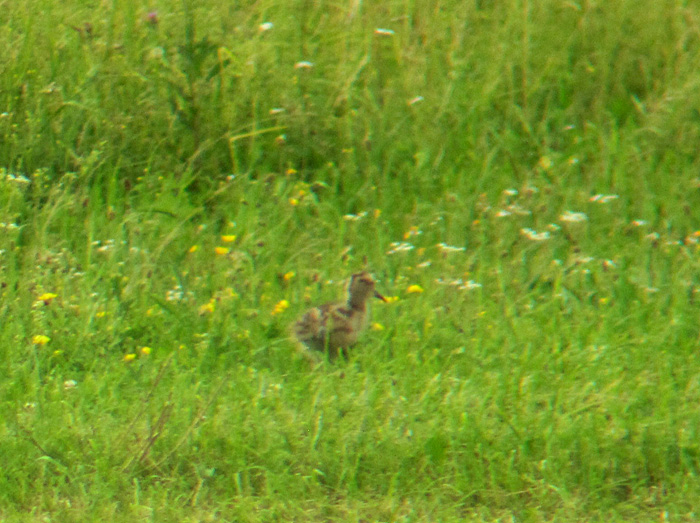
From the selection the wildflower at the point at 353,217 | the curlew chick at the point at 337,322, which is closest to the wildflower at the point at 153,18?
the wildflower at the point at 353,217

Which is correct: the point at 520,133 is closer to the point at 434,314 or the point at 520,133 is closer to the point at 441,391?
the point at 434,314

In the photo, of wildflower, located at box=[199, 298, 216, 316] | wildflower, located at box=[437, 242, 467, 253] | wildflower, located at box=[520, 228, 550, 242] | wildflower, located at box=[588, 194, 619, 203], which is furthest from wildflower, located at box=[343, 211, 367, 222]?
wildflower, located at box=[588, 194, 619, 203]

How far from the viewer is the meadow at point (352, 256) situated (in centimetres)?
→ 455

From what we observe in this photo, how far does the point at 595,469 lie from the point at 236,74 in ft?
12.2

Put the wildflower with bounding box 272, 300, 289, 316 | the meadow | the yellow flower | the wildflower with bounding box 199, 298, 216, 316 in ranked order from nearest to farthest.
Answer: the meadow, the yellow flower, the wildflower with bounding box 199, 298, 216, 316, the wildflower with bounding box 272, 300, 289, 316

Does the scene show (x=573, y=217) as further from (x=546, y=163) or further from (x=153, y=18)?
(x=153, y=18)

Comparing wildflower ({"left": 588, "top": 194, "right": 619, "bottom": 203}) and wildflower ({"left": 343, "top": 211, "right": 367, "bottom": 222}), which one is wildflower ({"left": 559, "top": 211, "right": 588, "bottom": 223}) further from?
wildflower ({"left": 343, "top": 211, "right": 367, "bottom": 222})

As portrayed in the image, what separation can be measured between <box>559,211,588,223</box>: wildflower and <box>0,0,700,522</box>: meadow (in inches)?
0.9

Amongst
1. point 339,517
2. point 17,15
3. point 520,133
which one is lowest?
point 339,517

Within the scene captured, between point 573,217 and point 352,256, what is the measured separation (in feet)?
4.28

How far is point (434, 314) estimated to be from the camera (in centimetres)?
581

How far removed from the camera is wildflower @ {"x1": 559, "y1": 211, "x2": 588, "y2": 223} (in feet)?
21.4

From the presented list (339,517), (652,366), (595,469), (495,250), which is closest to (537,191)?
(495,250)

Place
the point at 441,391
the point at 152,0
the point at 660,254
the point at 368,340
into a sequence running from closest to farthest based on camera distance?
the point at 441,391 → the point at 368,340 → the point at 660,254 → the point at 152,0
